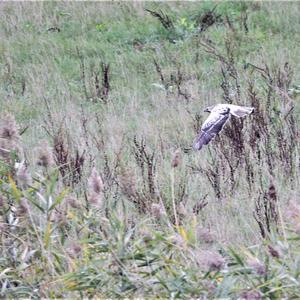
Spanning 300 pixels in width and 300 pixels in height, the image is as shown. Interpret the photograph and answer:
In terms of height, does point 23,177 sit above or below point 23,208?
above

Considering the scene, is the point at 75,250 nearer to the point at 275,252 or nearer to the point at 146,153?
the point at 275,252

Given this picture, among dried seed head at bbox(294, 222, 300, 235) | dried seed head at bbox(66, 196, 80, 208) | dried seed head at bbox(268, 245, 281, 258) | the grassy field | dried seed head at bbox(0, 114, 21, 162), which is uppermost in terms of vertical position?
dried seed head at bbox(0, 114, 21, 162)

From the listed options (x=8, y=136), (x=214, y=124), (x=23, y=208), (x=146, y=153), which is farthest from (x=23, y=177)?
(x=146, y=153)

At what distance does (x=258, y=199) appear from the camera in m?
4.93

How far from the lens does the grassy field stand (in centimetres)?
353

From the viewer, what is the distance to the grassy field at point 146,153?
11.6 feet

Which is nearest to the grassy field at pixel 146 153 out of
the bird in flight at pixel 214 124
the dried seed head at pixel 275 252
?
the dried seed head at pixel 275 252

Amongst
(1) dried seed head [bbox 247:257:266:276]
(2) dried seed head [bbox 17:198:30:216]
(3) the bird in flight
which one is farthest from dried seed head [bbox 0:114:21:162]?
(3) the bird in flight

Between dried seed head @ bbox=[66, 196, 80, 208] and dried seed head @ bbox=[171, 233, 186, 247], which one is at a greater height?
dried seed head @ bbox=[66, 196, 80, 208]

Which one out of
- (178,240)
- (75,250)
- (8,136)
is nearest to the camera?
(178,240)

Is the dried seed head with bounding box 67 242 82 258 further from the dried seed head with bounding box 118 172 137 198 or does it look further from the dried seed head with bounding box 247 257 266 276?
the dried seed head with bounding box 247 257 266 276

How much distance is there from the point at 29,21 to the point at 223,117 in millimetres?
6094

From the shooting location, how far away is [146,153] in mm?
6285

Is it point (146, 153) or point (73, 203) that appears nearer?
point (73, 203)
